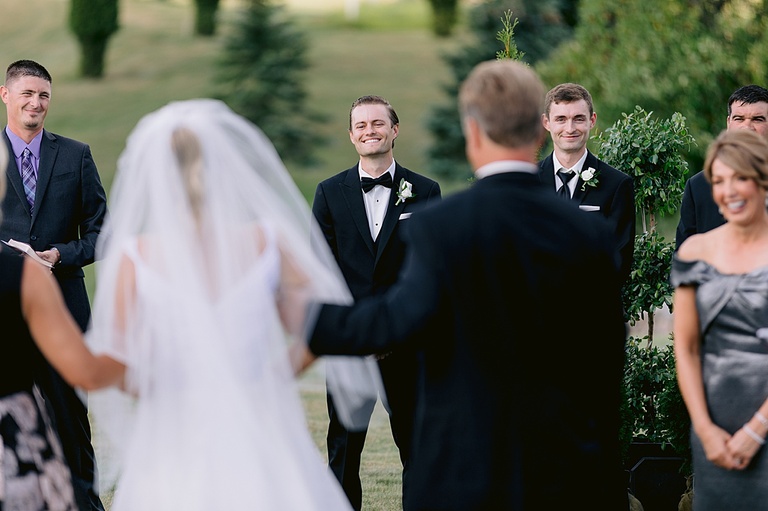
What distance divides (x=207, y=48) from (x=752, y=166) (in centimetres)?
4166

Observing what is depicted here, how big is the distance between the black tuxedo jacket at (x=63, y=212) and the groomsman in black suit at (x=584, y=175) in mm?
2825

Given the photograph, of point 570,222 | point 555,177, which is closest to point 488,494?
point 570,222

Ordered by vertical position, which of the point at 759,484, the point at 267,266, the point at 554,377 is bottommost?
the point at 759,484

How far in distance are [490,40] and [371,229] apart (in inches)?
974

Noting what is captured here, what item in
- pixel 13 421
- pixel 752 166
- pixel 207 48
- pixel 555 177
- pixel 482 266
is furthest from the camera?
pixel 207 48

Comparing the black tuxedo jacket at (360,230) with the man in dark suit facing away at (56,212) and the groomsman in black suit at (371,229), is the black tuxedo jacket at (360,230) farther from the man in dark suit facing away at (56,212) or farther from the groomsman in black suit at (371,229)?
the man in dark suit facing away at (56,212)

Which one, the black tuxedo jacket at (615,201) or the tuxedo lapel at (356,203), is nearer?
the black tuxedo jacket at (615,201)

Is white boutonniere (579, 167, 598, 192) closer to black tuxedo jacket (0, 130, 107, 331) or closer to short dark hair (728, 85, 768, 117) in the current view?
short dark hair (728, 85, 768, 117)

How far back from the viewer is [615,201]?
20.1 ft

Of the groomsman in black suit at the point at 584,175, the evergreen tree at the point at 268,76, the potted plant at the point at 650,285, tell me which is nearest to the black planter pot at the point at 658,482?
the potted plant at the point at 650,285

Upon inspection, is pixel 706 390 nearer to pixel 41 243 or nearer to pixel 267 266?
pixel 267 266

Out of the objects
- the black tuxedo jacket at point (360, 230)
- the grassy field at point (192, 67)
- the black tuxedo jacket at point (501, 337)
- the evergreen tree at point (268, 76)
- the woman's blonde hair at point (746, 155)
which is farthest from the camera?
the grassy field at point (192, 67)

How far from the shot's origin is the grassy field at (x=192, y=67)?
3856 cm

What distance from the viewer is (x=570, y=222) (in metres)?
3.21
